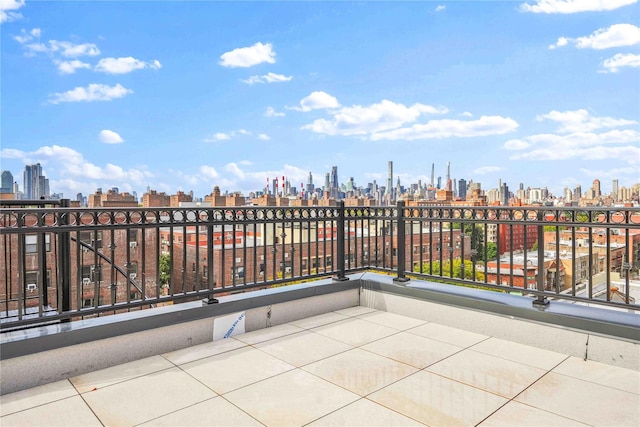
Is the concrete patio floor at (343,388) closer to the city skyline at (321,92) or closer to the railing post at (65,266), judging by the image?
the railing post at (65,266)

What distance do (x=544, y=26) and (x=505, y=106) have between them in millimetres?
13609

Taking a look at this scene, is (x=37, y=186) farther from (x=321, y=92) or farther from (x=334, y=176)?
(x=321, y=92)

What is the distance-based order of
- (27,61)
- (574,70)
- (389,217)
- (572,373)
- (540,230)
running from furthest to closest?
(574,70), (27,61), (389,217), (540,230), (572,373)

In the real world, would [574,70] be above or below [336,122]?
above

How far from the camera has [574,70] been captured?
217 ft

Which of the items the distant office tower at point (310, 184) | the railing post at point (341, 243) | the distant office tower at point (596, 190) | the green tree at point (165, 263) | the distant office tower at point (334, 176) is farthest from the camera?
the distant office tower at point (310, 184)

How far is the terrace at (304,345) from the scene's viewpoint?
2191 millimetres

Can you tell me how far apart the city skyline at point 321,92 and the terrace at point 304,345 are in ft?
150

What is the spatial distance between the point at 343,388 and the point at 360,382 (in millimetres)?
140

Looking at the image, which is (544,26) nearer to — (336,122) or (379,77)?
(379,77)

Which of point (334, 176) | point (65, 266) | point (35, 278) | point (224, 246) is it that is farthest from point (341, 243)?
point (334, 176)

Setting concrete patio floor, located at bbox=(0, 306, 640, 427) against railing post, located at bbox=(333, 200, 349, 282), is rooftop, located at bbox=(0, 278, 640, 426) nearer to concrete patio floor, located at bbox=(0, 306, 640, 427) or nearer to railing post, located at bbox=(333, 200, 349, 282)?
concrete patio floor, located at bbox=(0, 306, 640, 427)

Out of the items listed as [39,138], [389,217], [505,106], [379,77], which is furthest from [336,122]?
[389,217]

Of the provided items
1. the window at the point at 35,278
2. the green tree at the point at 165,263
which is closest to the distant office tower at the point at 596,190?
the green tree at the point at 165,263
